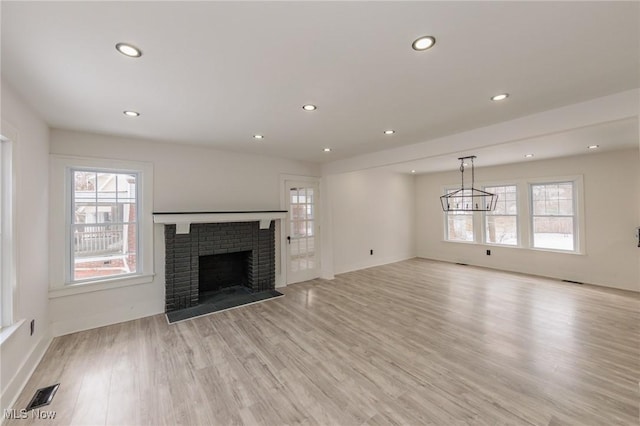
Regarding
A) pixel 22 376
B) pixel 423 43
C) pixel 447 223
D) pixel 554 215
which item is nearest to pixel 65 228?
pixel 22 376

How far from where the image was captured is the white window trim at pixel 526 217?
5105mm

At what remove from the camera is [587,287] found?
4.80 meters

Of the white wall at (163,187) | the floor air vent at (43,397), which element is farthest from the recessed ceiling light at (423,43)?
the floor air vent at (43,397)

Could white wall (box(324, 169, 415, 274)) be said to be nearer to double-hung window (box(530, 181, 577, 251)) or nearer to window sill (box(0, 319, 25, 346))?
double-hung window (box(530, 181, 577, 251))

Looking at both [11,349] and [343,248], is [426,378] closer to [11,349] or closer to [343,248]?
[11,349]

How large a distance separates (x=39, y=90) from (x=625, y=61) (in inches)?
176

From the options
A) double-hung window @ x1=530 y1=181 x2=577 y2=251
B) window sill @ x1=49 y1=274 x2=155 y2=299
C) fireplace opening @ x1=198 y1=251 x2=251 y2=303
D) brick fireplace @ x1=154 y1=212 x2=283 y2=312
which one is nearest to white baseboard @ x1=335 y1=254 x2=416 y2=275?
brick fireplace @ x1=154 y1=212 x2=283 y2=312

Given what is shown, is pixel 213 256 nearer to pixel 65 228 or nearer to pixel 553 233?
pixel 65 228

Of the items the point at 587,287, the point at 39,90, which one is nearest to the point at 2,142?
the point at 39,90

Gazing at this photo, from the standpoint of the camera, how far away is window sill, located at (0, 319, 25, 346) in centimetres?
197

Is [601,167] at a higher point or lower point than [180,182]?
higher

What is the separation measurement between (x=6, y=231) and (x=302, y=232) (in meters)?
3.99

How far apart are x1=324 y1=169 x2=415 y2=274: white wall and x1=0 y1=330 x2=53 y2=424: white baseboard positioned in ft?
14.5

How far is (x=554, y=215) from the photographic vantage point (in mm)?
5500
